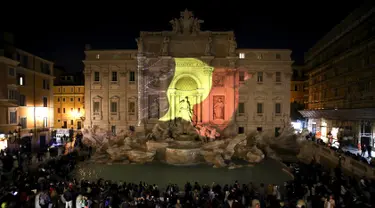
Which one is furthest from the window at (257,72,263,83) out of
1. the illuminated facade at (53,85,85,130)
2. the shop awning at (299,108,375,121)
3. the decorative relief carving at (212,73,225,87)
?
the illuminated facade at (53,85,85,130)

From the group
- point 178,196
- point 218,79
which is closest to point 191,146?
point 218,79

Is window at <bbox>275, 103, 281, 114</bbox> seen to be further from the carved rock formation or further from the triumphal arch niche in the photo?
the triumphal arch niche

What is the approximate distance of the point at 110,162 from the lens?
841 inches

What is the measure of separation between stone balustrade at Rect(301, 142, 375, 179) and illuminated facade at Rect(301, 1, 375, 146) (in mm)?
2766

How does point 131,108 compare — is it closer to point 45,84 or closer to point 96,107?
point 96,107

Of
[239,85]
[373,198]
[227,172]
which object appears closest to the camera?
[373,198]

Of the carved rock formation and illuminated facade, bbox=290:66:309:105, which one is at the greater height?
illuminated facade, bbox=290:66:309:105

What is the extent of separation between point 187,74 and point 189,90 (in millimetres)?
2025

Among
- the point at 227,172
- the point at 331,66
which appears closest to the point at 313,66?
the point at 331,66

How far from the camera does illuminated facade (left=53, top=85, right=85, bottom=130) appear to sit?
4094 cm

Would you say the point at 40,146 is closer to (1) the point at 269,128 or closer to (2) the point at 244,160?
(2) the point at 244,160

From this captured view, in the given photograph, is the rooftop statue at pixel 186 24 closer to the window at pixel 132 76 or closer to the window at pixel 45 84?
the window at pixel 132 76

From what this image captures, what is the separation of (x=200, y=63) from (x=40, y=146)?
2127 cm

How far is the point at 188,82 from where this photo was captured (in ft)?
97.2
